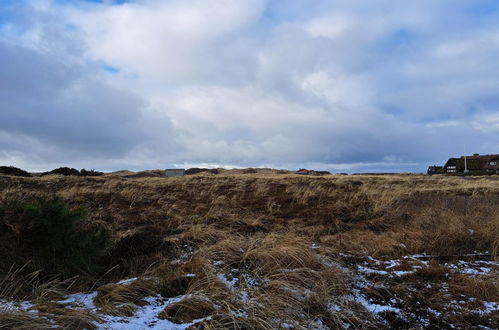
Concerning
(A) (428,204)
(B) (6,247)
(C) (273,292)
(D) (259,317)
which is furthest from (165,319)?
(A) (428,204)

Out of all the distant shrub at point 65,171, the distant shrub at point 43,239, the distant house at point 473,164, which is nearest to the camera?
the distant shrub at point 43,239

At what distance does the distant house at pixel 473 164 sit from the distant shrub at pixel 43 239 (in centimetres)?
8034

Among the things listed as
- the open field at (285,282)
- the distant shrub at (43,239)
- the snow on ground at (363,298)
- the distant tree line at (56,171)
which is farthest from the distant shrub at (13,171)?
the snow on ground at (363,298)

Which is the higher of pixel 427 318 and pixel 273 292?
pixel 273 292

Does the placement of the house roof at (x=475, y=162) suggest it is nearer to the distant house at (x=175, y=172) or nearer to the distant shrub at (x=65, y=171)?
the distant house at (x=175, y=172)

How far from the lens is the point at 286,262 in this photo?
5.17 m

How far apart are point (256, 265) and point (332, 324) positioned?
5.67ft

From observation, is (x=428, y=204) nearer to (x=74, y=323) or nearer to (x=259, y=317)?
(x=259, y=317)

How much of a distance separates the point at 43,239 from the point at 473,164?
289ft

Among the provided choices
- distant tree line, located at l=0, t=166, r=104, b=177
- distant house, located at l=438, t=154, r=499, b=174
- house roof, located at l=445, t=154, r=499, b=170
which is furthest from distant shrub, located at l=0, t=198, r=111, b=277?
house roof, located at l=445, t=154, r=499, b=170

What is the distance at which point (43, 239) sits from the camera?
4.74 metres

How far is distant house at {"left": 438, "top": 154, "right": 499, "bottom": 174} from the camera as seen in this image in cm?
7169

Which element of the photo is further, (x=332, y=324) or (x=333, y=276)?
(x=333, y=276)

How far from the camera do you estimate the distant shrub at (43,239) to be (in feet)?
14.9
